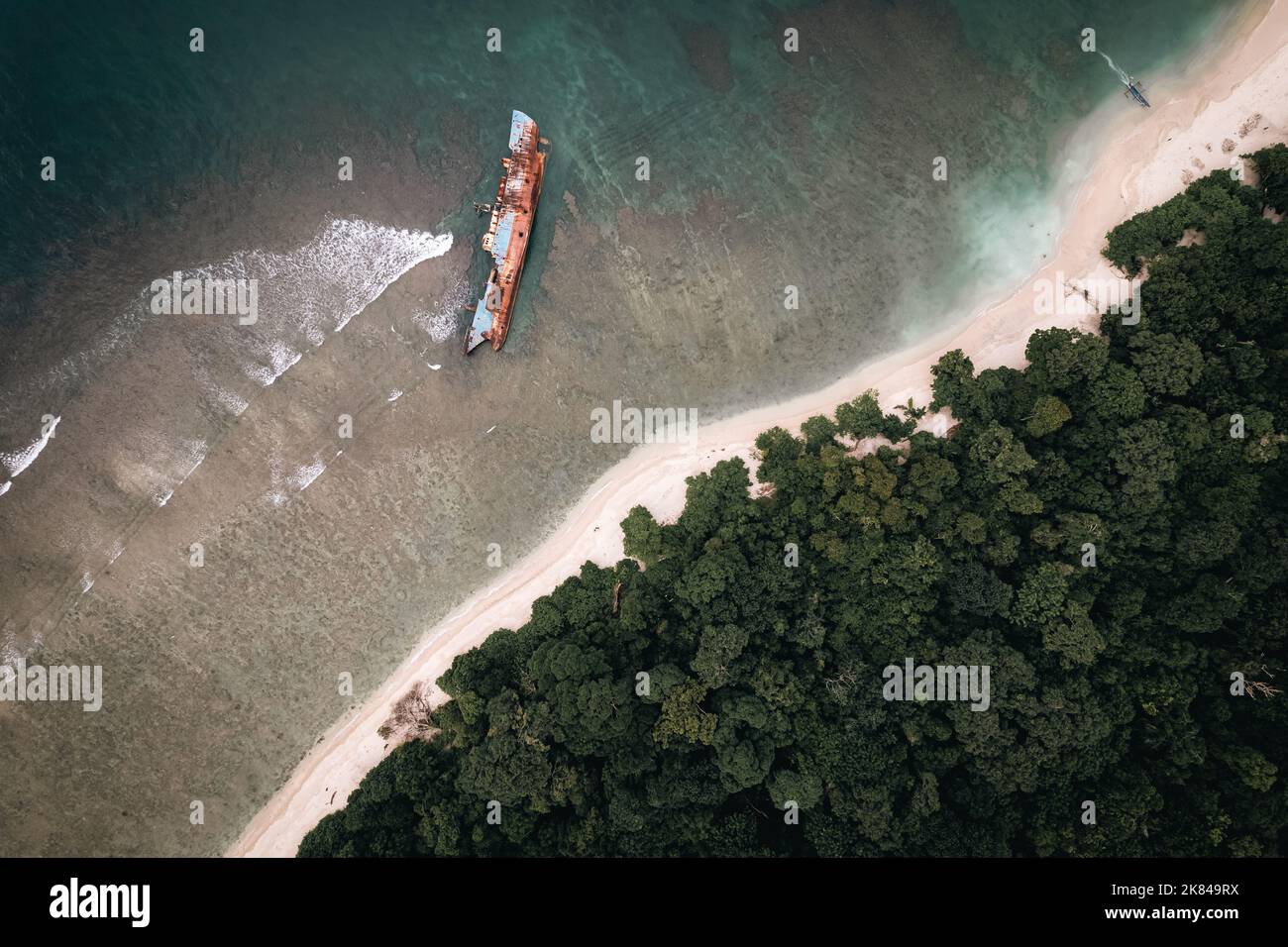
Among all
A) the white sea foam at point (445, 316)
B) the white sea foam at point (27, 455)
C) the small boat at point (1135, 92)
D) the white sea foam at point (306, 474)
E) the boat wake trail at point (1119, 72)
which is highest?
the boat wake trail at point (1119, 72)

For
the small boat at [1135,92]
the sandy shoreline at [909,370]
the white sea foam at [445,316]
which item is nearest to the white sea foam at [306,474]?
the white sea foam at [445,316]

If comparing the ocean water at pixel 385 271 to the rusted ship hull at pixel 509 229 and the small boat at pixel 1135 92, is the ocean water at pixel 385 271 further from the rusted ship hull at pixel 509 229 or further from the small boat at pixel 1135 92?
the rusted ship hull at pixel 509 229

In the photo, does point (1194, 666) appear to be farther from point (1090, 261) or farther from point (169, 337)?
point (169, 337)

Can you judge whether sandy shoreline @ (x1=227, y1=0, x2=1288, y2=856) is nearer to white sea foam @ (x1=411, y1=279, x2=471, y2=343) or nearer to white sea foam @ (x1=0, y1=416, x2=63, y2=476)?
white sea foam @ (x1=411, y1=279, x2=471, y2=343)

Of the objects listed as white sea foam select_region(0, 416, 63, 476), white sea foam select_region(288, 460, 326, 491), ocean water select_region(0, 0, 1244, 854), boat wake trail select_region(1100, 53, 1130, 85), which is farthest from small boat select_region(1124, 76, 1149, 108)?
white sea foam select_region(0, 416, 63, 476)

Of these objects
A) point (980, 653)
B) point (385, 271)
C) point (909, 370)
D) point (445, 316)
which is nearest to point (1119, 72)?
point (909, 370)

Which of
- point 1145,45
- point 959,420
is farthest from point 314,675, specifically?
point 1145,45

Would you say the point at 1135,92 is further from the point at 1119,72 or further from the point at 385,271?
the point at 385,271
